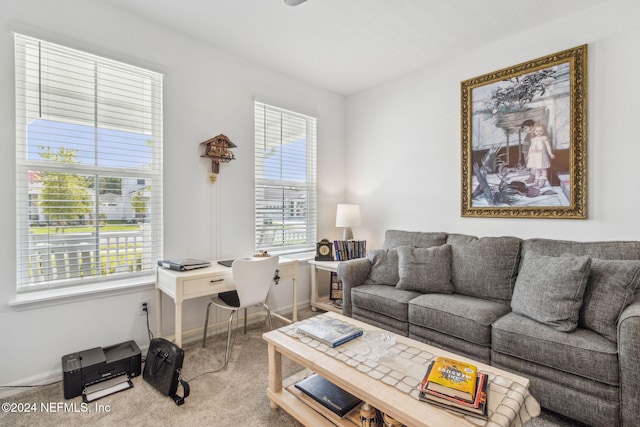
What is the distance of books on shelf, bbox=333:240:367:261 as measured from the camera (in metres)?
3.42

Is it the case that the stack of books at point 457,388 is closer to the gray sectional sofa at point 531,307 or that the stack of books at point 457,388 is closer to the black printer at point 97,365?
the gray sectional sofa at point 531,307

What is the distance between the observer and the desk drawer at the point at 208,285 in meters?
2.26

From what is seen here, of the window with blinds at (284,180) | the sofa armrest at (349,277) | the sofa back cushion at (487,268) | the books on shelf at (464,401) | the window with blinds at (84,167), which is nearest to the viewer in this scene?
the books on shelf at (464,401)

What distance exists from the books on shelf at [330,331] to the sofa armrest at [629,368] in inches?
47.7

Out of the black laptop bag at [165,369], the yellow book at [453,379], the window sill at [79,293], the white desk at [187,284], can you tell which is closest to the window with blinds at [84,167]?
the window sill at [79,293]

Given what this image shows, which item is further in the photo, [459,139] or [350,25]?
[459,139]

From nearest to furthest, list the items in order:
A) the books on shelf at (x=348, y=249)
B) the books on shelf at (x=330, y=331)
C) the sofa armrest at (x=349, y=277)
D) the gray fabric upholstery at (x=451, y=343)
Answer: the books on shelf at (x=330, y=331), the gray fabric upholstery at (x=451, y=343), the sofa armrest at (x=349, y=277), the books on shelf at (x=348, y=249)

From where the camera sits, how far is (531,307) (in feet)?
6.26

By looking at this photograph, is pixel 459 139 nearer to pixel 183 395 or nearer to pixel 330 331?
pixel 330 331

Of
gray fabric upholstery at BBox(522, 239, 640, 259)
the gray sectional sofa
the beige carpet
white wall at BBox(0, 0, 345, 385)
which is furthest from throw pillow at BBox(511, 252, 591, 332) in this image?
white wall at BBox(0, 0, 345, 385)

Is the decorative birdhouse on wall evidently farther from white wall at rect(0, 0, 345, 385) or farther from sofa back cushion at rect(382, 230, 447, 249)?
sofa back cushion at rect(382, 230, 447, 249)

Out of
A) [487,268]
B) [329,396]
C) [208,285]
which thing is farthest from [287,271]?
[487,268]

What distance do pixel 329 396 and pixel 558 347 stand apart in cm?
121

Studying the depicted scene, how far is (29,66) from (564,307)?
3545mm
